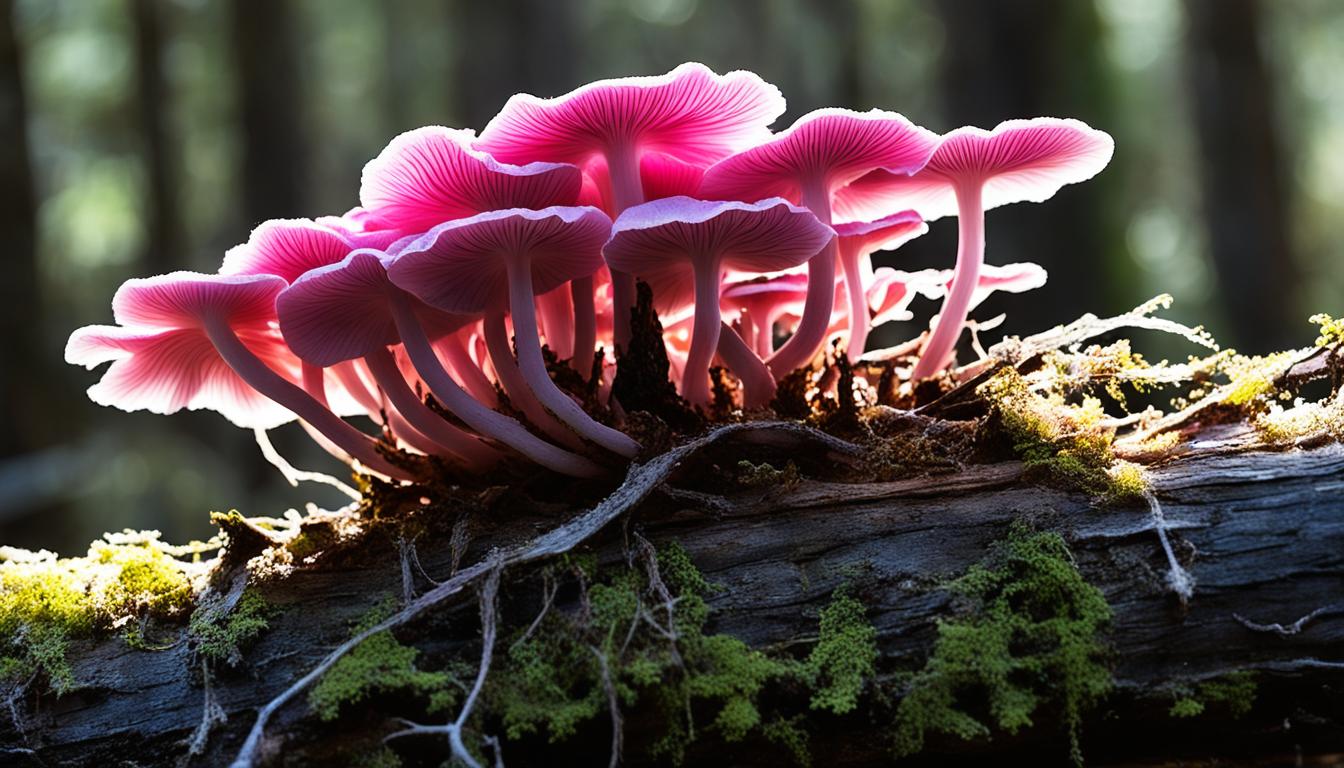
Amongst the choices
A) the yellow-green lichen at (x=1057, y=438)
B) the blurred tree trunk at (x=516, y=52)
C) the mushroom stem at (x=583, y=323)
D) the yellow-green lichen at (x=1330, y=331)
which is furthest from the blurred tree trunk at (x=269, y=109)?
the yellow-green lichen at (x=1330, y=331)

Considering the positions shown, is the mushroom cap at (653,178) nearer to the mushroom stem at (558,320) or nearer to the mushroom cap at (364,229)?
the mushroom stem at (558,320)

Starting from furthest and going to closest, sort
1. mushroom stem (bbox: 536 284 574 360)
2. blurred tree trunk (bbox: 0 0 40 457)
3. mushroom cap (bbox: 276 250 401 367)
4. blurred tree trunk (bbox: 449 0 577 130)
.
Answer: blurred tree trunk (bbox: 449 0 577 130) < blurred tree trunk (bbox: 0 0 40 457) < mushroom stem (bbox: 536 284 574 360) < mushroom cap (bbox: 276 250 401 367)

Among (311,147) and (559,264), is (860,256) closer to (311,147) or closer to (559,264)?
(559,264)

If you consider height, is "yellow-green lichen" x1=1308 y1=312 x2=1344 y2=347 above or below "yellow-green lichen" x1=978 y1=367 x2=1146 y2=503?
above

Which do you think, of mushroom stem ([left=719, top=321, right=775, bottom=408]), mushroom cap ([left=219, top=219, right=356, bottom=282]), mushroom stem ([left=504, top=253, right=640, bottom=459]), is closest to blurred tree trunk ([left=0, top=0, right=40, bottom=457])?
mushroom cap ([left=219, top=219, right=356, bottom=282])

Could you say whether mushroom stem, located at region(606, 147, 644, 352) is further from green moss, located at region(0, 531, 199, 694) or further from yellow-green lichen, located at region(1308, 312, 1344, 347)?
yellow-green lichen, located at region(1308, 312, 1344, 347)
